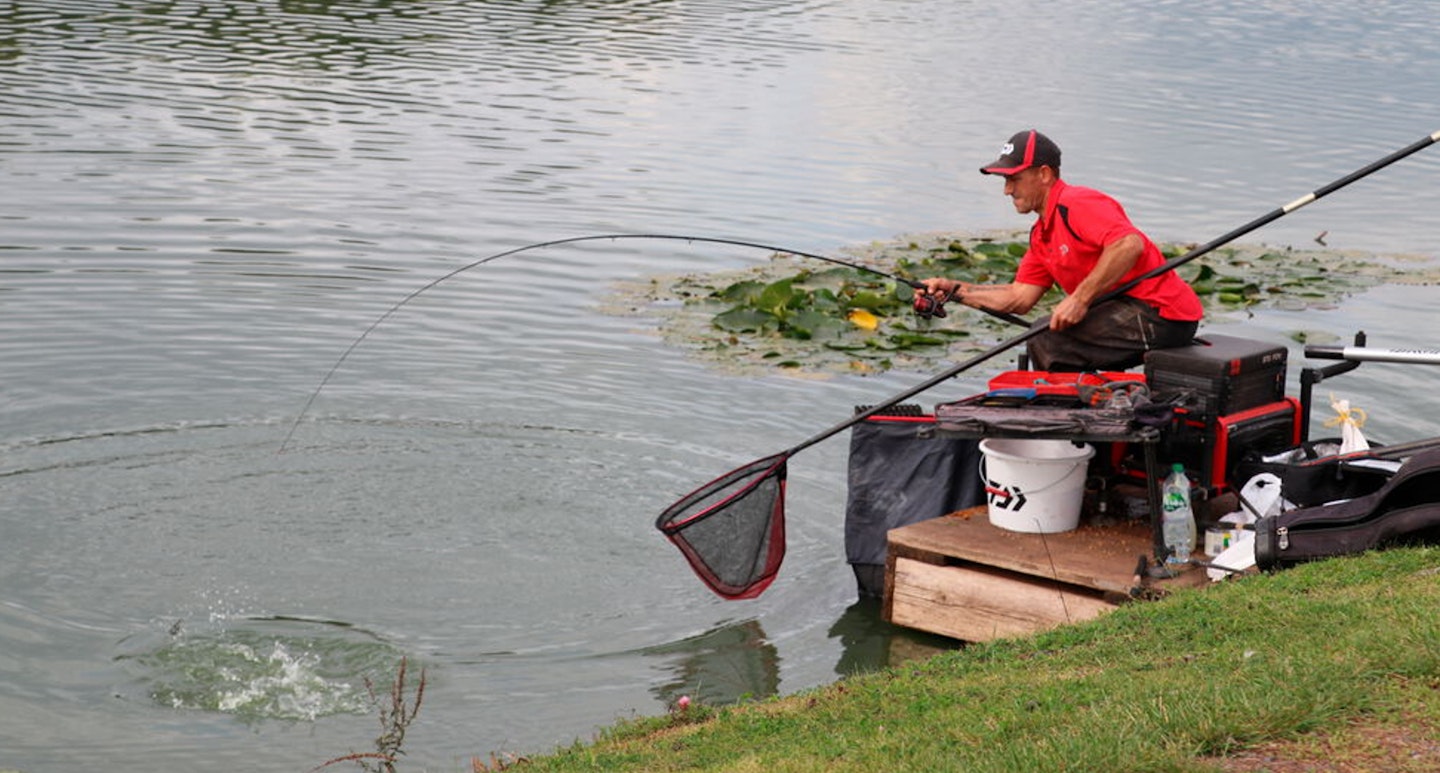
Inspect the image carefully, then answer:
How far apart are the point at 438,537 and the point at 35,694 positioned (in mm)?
1921

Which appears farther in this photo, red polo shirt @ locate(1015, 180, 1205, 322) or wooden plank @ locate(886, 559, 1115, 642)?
red polo shirt @ locate(1015, 180, 1205, 322)

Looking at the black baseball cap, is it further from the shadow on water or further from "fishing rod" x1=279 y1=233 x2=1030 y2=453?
the shadow on water

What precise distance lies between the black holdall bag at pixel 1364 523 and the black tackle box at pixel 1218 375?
0.59m

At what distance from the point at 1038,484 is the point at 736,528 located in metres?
1.07

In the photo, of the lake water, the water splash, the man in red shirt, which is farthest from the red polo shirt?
the water splash

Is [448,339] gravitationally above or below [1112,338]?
below

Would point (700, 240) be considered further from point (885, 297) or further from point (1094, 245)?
point (885, 297)

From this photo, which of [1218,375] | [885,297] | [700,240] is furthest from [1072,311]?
[885,297]

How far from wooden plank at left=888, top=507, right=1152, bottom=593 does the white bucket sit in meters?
0.05

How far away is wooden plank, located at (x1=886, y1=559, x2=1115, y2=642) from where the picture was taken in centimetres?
598

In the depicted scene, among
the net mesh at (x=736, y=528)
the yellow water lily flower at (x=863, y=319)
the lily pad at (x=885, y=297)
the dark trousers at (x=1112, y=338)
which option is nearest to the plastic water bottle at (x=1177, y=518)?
the dark trousers at (x=1112, y=338)

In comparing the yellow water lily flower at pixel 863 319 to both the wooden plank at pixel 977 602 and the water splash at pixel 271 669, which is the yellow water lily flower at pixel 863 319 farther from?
the water splash at pixel 271 669

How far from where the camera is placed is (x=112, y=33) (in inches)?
942

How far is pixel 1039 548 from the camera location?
6164mm
